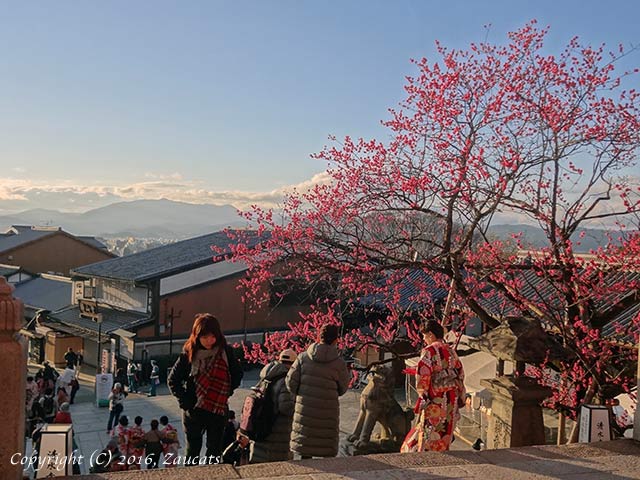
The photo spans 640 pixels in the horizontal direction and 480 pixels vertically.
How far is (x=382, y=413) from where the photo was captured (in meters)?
10.0

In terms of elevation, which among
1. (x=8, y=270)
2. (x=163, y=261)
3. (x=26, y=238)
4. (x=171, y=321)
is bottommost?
(x=171, y=321)

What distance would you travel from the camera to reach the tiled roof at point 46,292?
33.2 meters

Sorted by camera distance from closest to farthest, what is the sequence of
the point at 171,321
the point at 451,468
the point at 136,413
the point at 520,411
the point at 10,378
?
the point at 10,378 → the point at 451,468 → the point at 520,411 → the point at 136,413 → the point at 171,321

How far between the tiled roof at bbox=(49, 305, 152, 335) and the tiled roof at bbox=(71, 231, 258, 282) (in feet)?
5.95

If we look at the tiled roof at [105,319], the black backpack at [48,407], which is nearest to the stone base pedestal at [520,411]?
the black backpack at [48,407]

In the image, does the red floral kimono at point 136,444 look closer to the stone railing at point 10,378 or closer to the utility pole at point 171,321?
the stone railing at point 10,378

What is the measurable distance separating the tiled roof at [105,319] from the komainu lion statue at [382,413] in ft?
55.6

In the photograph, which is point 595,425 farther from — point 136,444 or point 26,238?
point 26,238

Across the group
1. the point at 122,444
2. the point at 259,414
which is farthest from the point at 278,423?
the point at 122,444

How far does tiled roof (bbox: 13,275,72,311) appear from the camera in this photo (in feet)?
109

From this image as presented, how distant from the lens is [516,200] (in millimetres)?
7762

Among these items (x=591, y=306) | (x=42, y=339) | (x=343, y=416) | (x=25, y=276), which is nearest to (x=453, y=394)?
(x=591, y=306)

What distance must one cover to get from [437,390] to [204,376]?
2.29m

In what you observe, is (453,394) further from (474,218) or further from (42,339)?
(42,339)
